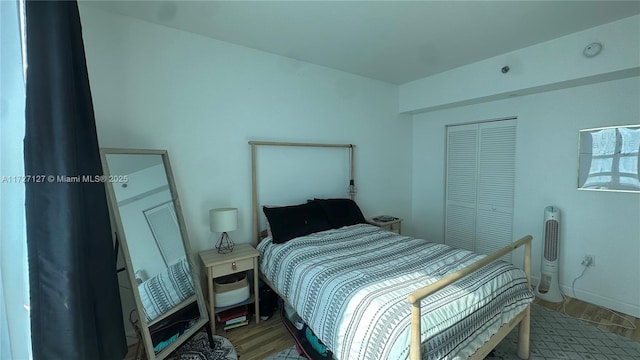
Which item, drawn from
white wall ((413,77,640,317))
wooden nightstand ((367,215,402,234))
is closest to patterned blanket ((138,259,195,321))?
wooden nightstand ((367,215,402,234))

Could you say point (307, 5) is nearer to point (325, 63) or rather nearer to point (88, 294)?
point (325, 63)

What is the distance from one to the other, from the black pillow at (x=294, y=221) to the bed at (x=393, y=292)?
1cm

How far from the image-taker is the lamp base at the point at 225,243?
2.53 metres

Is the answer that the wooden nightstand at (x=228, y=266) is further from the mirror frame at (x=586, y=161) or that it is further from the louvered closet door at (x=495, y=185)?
the mirror frame at (x=586, y=161)

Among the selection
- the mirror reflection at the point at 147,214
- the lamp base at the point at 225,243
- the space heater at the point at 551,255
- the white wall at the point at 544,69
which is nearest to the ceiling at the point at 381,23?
the white wall at the point at 544,69

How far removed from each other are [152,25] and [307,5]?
1.33 metres

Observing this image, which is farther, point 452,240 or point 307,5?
point 452,240

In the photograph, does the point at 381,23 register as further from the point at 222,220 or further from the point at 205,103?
the point at 222,220

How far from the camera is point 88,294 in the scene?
Answer: 1.38 metres

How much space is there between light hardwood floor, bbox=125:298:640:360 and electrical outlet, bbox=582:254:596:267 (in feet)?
1.31

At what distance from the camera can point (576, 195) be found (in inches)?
108

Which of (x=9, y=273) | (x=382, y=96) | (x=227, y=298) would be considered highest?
(x=382, y=96)

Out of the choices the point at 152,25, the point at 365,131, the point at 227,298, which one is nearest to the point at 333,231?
the point at 227,298

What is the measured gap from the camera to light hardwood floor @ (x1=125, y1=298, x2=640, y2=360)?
6.83 ft
